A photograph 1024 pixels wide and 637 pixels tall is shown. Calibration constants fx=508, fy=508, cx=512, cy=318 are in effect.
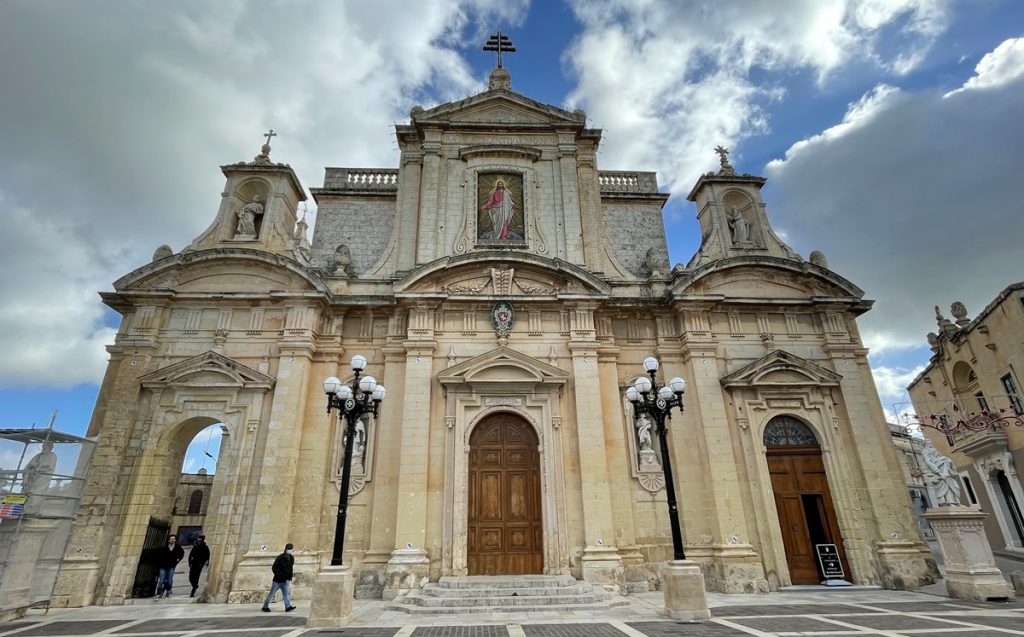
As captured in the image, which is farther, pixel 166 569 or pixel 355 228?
pixel 355 228

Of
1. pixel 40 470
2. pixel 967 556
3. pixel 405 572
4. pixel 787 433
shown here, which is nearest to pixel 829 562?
pixel 967 556

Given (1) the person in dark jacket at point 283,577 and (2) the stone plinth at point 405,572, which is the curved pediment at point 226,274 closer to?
(1) the person in dark jacket at point 283,577

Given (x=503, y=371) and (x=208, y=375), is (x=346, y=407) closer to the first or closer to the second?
(x=503, y=371)

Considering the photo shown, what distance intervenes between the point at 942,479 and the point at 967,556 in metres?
1.94

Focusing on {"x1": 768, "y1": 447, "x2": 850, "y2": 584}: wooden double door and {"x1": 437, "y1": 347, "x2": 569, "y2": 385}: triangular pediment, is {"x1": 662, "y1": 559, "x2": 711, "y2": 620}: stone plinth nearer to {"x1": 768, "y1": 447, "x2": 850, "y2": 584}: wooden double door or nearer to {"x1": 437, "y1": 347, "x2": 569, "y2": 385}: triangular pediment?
{"x1": 768, "y1": 447, "x2": 850, "y2": 584}: wooden double door

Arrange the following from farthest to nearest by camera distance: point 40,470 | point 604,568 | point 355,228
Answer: point 355,228, point 604,568, point 40,470

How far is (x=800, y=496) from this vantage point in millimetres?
14586

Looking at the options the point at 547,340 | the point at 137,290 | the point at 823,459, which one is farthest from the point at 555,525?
the point at 137,290

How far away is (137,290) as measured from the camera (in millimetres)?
15203

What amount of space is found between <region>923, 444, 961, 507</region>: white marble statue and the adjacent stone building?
471 centimetres

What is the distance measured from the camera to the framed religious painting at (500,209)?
58.0ft

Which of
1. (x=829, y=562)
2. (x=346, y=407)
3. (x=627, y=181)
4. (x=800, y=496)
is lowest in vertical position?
(x=829, y=562)

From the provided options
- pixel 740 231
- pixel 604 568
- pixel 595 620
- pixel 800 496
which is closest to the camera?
pixel 595 620

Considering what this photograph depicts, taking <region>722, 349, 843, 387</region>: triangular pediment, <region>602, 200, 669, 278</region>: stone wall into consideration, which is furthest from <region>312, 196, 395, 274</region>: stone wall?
<region>722, 349, 843, 387</region>: triangular pediment
